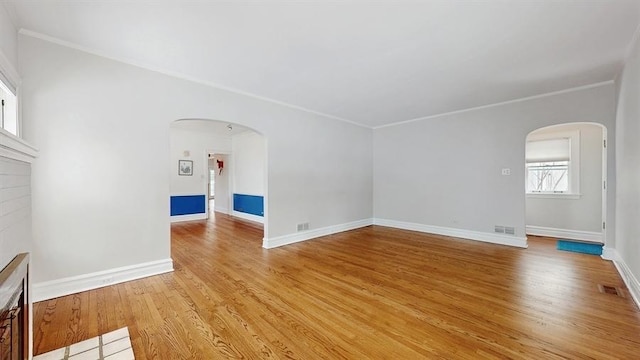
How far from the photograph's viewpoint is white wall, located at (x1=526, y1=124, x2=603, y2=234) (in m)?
4.79

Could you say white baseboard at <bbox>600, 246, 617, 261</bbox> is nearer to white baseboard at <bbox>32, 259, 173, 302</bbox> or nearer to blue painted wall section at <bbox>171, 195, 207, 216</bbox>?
white baseboard at <bbox>32, 259, 173, 302</bbox>

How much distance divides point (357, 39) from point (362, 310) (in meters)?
2.62

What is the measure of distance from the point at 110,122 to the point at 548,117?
6.41m

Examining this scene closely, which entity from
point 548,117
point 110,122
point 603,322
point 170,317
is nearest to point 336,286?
point 170,317

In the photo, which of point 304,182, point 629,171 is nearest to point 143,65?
point 304,182

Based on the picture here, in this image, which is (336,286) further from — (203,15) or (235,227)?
(235,227)

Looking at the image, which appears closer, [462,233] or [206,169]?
[462,233]

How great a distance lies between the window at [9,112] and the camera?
2.24 metres

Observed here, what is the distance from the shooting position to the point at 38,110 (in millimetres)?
2520

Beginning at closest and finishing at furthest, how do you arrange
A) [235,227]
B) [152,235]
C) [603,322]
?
[603,322] < [152,235] < [235,227]

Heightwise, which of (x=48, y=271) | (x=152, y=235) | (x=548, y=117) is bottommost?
(x=48, y=271)

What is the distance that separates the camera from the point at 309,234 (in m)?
5.08

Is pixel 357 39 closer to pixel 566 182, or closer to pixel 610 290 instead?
pixel 610 290

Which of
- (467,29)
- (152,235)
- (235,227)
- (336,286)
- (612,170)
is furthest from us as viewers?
(235,227)
